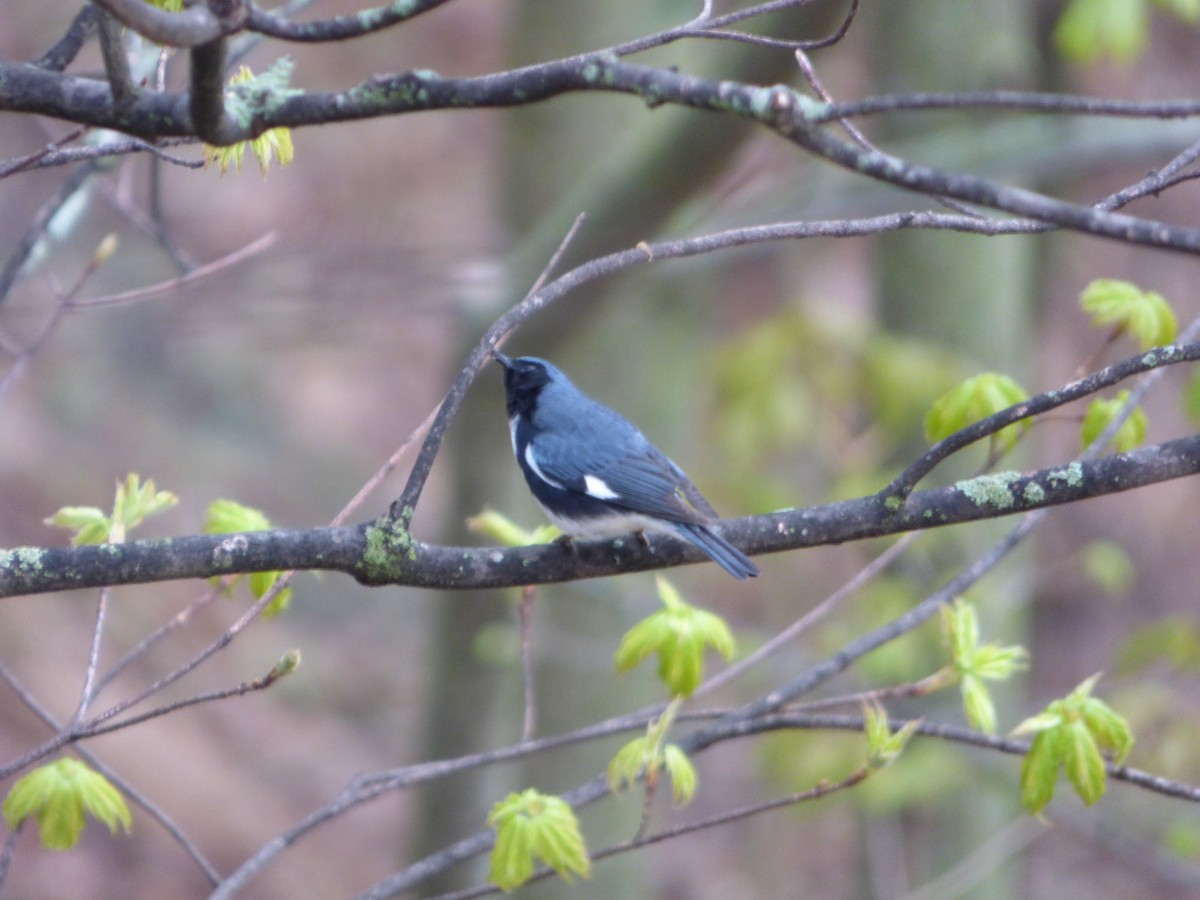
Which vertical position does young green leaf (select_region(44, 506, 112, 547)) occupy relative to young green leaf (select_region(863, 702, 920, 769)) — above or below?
above

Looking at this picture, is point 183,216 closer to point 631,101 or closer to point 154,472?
point 154,472

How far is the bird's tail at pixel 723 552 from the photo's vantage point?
2.38 metres

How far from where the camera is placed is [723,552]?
2.41m

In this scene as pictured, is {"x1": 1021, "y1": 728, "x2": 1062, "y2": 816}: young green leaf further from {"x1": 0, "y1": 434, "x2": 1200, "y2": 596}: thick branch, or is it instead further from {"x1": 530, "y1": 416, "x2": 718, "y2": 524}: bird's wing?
{"x1": 530, "y1": 416, "x2": 718, "y2": 524}: bird's wing

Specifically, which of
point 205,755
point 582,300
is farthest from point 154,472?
point 582,300

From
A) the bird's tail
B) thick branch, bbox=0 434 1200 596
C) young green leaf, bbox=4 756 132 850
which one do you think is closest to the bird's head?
the bird's tail

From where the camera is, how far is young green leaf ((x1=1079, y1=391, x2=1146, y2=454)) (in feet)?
8.63

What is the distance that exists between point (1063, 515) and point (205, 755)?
7444 mm

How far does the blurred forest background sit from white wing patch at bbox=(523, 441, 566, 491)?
100cm

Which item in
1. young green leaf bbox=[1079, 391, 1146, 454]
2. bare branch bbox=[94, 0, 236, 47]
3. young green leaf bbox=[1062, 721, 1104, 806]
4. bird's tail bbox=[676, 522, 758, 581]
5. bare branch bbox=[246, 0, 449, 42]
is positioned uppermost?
young green leaf bbox=[1079, 391, 1146, 454]

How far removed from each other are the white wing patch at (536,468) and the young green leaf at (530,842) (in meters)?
1.22

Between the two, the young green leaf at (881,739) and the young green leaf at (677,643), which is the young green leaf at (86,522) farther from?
the young green leaf at (881,739)

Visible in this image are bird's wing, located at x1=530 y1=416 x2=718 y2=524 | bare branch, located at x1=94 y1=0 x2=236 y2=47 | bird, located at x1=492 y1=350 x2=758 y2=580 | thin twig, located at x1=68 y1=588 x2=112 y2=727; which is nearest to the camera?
bare branch, located at x1=94 y1=0 x2=236 y2=47

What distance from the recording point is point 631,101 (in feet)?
18.0
